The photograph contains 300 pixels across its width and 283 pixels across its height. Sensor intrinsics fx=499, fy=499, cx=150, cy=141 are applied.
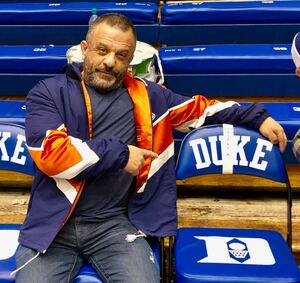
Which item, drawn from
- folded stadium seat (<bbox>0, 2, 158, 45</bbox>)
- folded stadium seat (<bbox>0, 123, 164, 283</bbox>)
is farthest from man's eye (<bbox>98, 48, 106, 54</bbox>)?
folded stadium seat (<bbox>0, 2, 158, 45</bbox>)

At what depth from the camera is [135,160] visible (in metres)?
1.53

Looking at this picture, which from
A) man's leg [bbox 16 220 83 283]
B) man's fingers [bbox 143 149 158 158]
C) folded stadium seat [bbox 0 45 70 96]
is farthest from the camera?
folded stadium seat [bbox 0 45 70 96]

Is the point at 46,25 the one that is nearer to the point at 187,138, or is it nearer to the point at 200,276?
the point at 187,138

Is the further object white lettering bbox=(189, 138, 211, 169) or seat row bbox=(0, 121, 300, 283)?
white lettering bbox=(189, 138, 211, 169)

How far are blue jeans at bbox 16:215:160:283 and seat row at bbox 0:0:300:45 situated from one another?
2.00m

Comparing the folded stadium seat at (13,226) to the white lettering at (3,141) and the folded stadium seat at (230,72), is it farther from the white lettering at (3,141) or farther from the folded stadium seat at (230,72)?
the folded stadium seat at (230,72)

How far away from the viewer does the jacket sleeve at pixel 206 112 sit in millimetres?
1800

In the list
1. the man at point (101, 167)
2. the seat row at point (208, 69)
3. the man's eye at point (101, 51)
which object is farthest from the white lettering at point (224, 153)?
the seat row at point (208, 69)

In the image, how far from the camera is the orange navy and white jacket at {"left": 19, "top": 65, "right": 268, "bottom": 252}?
150 cm

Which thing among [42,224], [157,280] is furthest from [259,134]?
[42,224]

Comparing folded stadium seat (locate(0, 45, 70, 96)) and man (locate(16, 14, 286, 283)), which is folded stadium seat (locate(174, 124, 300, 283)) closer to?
man (locate(16, 14, 286, 283))

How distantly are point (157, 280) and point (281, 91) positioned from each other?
5.55 ft

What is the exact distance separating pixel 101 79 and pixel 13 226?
630 millimetres

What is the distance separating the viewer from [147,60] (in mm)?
2607
